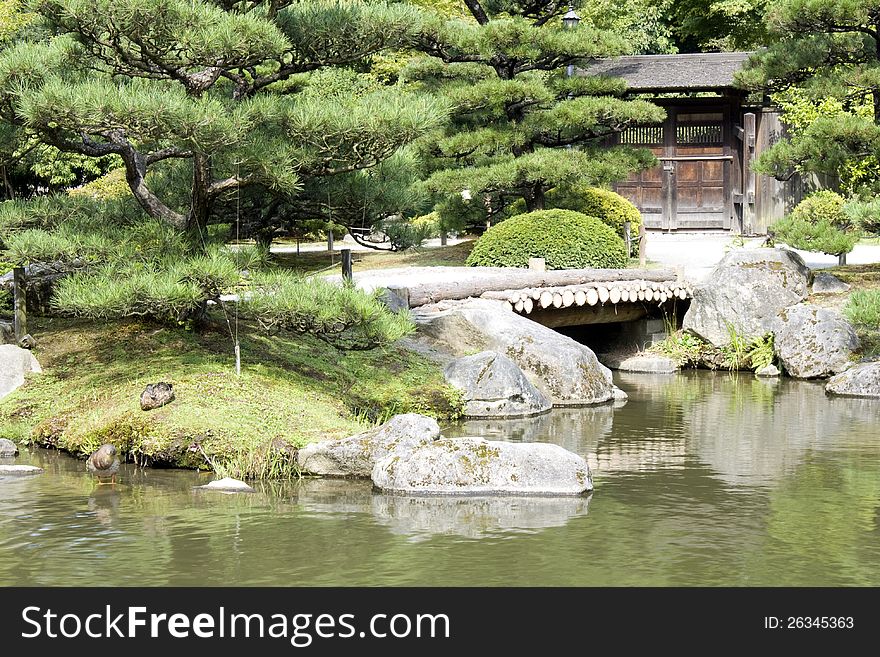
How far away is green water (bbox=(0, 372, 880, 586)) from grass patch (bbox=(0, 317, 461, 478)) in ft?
1.18

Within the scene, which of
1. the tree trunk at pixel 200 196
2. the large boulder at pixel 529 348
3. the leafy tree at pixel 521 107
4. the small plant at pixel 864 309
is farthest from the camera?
the leafy tree at pixel 521 107

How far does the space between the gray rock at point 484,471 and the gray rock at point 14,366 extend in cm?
437

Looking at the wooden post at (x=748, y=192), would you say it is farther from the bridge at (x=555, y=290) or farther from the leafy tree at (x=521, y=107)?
the bridge at (x=555, y=290)

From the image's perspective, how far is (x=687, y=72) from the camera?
27125 millimetres

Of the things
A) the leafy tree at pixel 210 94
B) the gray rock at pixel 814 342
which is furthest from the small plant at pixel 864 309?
the leafy tree at pixel 210 94

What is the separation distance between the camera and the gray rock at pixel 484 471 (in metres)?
9.73

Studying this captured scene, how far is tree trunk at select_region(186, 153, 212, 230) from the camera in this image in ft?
38.9

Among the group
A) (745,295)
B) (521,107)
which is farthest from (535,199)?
(745,295)

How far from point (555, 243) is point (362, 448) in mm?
9184

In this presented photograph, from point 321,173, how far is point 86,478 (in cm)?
346

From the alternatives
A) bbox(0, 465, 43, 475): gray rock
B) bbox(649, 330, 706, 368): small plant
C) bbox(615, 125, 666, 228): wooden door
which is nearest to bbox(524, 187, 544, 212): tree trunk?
bbox(649, 330, 706, 368): small plant

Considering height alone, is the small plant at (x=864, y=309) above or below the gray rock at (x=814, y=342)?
above

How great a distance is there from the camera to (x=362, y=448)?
34.2 ft

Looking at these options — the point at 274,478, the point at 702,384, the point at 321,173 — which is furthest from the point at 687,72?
the point at 274,478
